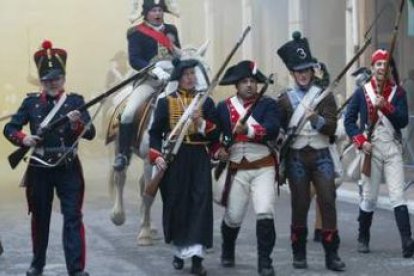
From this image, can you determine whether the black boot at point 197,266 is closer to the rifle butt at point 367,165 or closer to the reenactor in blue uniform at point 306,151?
the reenactor in blue uniform at point 306,151

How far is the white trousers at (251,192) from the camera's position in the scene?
9.05 metres

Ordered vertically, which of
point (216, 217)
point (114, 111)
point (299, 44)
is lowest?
point (216, 217)

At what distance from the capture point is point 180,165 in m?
9.33

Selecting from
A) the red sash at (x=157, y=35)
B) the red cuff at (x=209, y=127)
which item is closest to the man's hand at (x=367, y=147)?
the red cuff at (x=209, y=127)

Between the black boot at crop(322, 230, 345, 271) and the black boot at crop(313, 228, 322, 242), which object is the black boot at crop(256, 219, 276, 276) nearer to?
the black boot at crop(322, 230, 345, 271)

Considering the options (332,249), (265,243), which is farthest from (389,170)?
(265,243)

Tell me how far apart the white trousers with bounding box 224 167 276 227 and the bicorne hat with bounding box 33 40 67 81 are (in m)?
1.60

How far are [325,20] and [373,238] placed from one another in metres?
10.2

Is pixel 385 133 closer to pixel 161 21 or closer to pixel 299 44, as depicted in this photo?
pixel 299 44

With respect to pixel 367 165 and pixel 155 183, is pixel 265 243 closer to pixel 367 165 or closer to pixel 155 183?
pixel 155 183

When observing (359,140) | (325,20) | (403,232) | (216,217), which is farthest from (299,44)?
(325,20)

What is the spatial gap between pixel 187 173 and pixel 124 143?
6.23 ft

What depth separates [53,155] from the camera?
8938 millimetres

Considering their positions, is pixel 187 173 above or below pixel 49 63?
below
